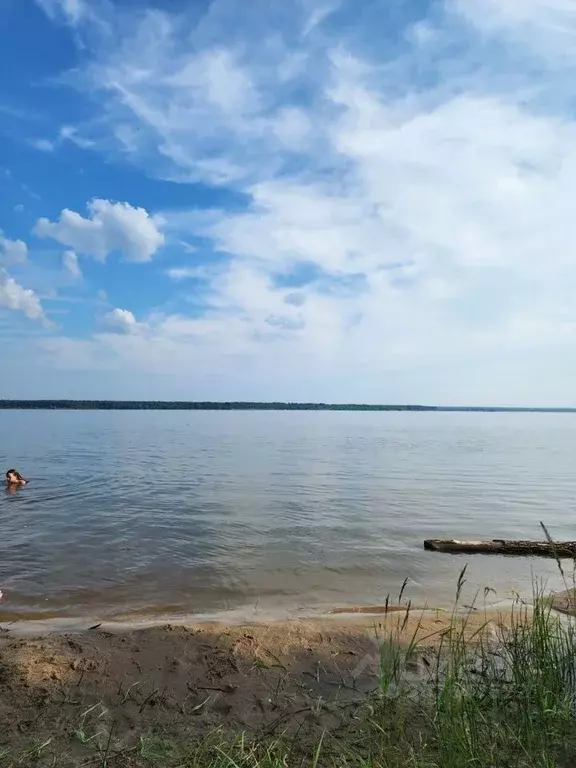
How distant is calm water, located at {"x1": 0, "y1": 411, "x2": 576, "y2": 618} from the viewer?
10.1m

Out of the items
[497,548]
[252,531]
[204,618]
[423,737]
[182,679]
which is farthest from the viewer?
[252,531]

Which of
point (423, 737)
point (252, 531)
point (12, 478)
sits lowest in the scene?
point (252, 531)

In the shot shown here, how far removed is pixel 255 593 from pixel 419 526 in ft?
24.5

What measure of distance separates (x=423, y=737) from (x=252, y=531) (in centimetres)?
1078

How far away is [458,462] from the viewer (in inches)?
1380

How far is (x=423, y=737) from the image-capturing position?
14.6 feet

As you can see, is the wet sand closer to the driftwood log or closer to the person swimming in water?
the driftwood log

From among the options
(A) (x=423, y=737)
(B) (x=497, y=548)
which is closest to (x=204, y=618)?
(A) (x=423, y=737)

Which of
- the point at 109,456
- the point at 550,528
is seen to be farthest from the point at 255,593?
the point at 109,456

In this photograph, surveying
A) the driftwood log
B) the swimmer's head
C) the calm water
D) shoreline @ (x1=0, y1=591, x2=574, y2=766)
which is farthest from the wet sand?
the swimmer's head

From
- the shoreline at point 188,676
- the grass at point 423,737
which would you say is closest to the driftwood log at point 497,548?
the shoreline at point 188,676

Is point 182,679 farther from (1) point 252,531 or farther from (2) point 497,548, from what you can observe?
(2) point 497,548

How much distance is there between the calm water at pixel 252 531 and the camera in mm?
10055

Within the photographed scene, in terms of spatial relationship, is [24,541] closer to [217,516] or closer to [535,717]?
[217,516]
